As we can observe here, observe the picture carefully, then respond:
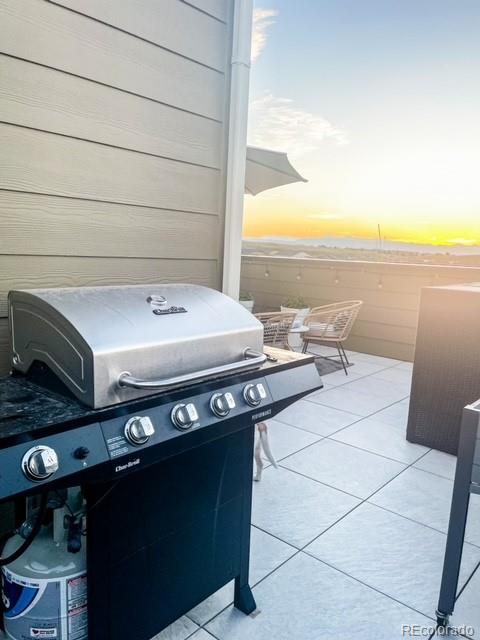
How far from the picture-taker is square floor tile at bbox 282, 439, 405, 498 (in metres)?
2.50

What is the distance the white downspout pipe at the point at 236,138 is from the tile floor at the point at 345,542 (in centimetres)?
108

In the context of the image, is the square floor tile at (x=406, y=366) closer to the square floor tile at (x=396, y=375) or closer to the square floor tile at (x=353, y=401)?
the square floor tile at (x=396, y=375)

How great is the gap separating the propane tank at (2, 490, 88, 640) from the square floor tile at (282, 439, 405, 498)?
5.11 ft

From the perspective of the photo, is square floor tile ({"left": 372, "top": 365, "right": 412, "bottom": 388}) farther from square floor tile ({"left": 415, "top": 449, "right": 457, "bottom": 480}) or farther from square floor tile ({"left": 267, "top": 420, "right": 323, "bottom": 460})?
square floor tile ({"left": 267, "top": 420, "right": 323, "bottom": 460})

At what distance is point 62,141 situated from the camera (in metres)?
1.38

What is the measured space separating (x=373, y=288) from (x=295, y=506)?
12.2ft

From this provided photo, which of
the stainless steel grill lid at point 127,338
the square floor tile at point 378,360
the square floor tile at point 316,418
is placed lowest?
the square floor tile at point 316,418

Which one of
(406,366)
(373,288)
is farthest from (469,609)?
(373,288)

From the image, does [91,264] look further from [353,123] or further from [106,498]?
[353,123]

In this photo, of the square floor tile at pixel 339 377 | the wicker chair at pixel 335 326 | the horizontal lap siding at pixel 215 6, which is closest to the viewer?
the horizontal lap siding at pixel 215 6

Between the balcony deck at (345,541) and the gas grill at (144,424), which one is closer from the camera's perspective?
the gas grill at (144,424)

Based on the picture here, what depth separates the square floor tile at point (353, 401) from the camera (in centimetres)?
367

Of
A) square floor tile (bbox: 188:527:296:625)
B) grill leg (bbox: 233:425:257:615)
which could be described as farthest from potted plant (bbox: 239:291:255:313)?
grill leg (bbox: 233:425:257:615)

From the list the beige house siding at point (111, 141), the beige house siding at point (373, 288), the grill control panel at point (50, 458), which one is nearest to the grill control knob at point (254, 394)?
the grill control panel at point (50, 458)
